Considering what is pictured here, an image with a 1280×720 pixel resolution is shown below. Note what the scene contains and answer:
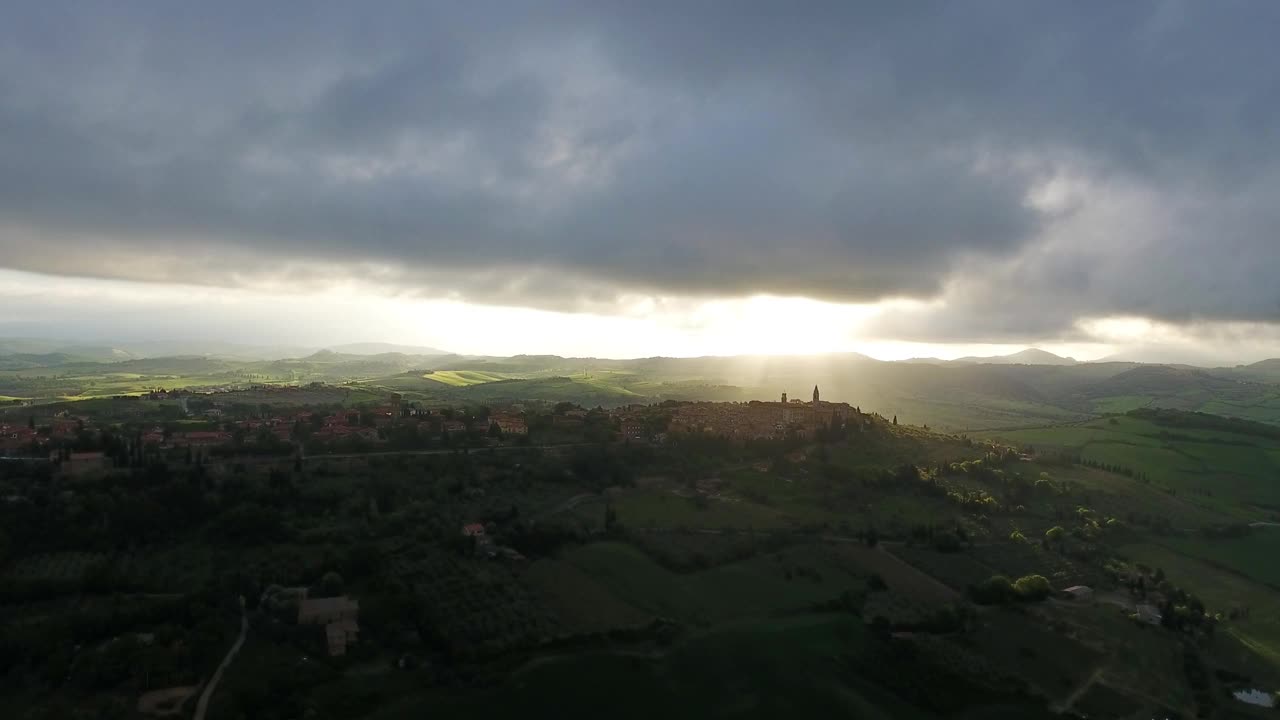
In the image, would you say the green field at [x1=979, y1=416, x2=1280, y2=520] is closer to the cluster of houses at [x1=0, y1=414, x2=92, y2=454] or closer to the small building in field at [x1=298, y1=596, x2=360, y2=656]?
the small building in field at [x1=298, y1=596, x2=360, y2=656]

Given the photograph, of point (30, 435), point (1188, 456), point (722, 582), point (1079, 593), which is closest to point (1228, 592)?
point (1079, 593)

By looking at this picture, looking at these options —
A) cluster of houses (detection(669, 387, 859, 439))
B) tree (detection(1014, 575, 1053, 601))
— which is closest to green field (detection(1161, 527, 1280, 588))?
tree (detection(1014, 575, 1053, 601))

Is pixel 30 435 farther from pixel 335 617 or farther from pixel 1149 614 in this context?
pixel 1149 614

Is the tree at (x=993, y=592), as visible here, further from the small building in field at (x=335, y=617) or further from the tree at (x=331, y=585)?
the tree at (x=331, y=585)

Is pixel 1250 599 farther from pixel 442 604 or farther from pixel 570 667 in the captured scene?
pixel 442 604

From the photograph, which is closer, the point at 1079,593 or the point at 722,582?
the point at 722,582

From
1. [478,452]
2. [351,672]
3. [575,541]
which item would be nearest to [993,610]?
[575,541]
